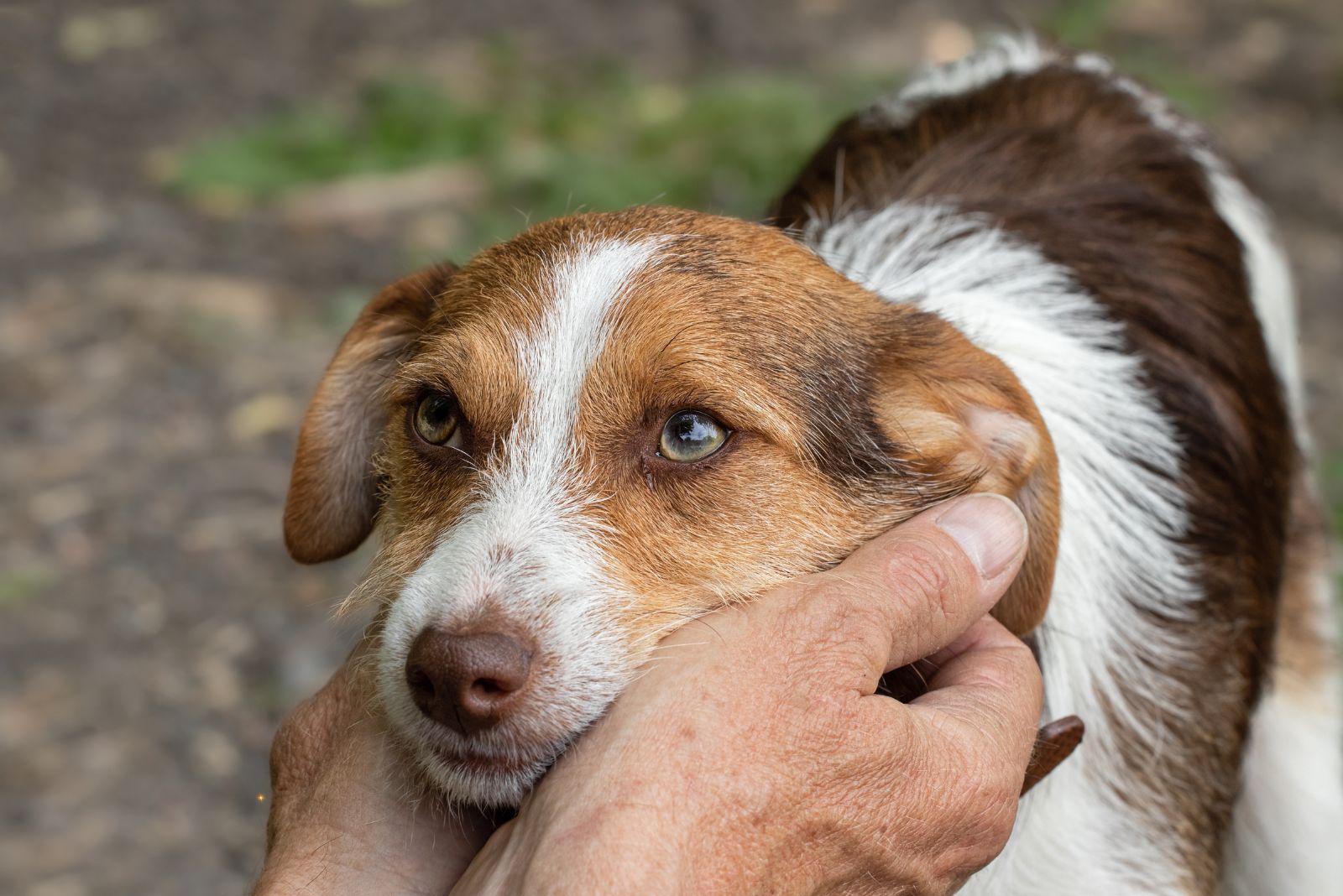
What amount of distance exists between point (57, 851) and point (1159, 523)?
383cm

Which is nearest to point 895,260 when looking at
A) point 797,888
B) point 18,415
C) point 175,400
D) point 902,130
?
point 902,130

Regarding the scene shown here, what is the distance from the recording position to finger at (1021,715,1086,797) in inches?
115

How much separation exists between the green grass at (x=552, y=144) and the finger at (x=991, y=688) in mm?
5135

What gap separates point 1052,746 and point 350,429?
187cm

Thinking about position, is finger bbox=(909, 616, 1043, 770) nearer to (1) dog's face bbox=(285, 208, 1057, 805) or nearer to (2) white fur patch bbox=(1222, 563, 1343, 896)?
(1) dog's face bbox=(285, 208, 1057, 805)

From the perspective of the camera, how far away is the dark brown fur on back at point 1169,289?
3619 millimetres

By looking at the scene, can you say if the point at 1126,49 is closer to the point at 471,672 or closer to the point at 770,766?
the point at 770,766

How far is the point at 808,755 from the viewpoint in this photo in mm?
2506

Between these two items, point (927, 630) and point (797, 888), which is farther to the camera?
point (927, 630)

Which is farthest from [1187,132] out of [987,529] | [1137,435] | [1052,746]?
[1052,746]

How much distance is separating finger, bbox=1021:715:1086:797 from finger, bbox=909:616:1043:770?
0.30ft

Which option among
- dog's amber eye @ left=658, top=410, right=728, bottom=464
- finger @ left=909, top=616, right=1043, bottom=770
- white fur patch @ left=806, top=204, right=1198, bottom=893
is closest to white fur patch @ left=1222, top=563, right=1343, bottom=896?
white fur patch @ left=806, top=204, right=1198, bottom=893

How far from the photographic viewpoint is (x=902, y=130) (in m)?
4.65

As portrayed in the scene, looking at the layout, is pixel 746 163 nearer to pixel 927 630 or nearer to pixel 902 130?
pixel 902 130
